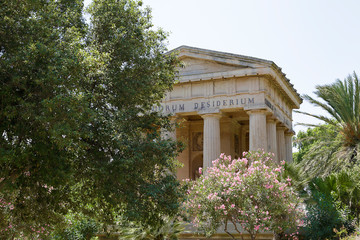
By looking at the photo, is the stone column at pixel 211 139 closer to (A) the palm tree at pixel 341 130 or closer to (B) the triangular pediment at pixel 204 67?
(B) the triangular pediment at pixel 204 67

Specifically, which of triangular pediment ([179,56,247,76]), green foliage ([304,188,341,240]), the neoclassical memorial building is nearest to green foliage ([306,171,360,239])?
green foliage ([304,188,341,240])

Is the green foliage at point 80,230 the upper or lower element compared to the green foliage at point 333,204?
lower

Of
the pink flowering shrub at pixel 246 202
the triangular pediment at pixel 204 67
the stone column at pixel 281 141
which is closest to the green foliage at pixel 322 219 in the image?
the pink flowering shrub at pixel 246 202

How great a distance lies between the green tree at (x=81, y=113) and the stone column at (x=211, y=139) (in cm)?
1162

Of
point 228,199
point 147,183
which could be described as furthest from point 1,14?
point 228,199

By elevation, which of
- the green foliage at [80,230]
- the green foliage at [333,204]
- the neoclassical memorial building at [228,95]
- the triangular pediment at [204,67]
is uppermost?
the triangular pediment at [204,67]

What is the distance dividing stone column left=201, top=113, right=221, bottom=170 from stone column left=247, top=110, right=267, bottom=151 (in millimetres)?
2214

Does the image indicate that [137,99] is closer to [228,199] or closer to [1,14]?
[1,14]

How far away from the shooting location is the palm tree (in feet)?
85.3

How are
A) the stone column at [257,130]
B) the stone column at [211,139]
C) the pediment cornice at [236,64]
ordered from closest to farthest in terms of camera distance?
the stone column at [257,130] < the stone column at [211,139] < the pediment cornice at [236,64]

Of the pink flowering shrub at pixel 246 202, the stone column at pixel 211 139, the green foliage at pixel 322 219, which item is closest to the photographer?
the pink flowering shrub at pixel 246 202

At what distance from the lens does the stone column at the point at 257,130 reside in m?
25.6

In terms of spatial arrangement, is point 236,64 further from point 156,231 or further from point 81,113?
point 81,113

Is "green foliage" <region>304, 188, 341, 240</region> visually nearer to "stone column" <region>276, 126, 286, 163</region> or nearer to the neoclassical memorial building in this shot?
the neoclassical memorial building
